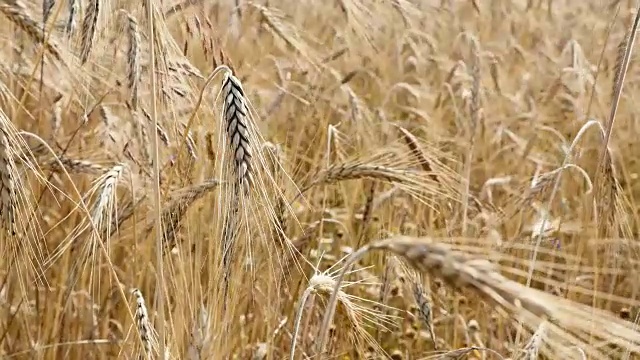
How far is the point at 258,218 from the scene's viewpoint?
4.45 feet

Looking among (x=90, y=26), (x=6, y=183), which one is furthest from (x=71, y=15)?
(x=6, y=183)

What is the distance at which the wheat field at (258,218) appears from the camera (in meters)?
1.00

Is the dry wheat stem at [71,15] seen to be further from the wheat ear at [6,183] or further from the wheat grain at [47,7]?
the wheat ear at [6,183]

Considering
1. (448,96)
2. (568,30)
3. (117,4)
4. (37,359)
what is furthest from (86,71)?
(568,30)

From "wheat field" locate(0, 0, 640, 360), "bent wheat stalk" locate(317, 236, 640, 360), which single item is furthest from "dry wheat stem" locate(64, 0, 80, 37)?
"bent wheat stalk" locate(317, 236, 640, 360)

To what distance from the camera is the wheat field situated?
100cm

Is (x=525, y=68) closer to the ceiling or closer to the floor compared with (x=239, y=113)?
closer to the ceiling

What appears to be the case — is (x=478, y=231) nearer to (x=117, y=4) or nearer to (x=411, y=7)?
(x=117, y=4)

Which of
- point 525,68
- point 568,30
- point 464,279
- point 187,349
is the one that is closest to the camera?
point 464,279

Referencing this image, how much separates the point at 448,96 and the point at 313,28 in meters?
1.46

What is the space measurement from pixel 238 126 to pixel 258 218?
367mm

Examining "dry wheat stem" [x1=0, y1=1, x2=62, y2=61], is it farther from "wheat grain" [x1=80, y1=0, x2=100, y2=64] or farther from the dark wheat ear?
the dark wheat ear

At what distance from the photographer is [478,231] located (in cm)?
178

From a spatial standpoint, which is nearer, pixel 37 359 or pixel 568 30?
pixel 37 359
